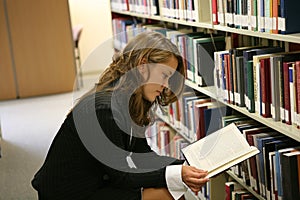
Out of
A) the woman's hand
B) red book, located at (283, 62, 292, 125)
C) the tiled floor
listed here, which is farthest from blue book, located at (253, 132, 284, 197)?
the tiled floor

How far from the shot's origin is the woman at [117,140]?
6.66ft

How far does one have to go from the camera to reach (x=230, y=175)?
8.88ft

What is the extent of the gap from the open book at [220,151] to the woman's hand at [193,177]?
0.03 meters

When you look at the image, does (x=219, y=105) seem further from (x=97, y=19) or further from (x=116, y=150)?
(x=97, y=19)

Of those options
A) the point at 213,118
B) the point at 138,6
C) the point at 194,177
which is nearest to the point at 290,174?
the point at 194,177

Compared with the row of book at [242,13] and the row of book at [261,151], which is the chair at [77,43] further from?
the row of book at [261,151]

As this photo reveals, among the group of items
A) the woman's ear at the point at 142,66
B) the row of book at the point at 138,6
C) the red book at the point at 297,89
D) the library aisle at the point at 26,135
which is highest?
the row of book at the point at 138,6

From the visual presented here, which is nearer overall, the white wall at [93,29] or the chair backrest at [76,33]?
the chair backrest at [76,33]

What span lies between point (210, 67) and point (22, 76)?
167 inches

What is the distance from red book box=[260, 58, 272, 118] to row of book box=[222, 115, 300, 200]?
0.14m

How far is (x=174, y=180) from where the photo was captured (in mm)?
2119

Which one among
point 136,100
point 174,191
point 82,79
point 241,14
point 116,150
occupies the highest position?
point 241,14

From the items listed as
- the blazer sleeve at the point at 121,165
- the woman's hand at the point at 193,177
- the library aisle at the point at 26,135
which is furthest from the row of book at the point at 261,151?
the library aisle at the point at 26,135

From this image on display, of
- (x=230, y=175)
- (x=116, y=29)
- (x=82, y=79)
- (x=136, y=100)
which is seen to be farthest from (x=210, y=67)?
(x=82, y=79)
